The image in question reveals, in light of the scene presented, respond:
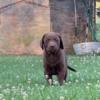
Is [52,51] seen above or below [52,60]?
above

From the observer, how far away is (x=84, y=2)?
2362 centimetres

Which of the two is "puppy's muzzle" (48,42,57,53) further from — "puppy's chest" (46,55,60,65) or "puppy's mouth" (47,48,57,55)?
"puppy's chest" (46,55,60,65)

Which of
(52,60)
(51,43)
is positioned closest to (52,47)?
(51,43)

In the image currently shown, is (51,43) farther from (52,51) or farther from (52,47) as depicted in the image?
(52,51)

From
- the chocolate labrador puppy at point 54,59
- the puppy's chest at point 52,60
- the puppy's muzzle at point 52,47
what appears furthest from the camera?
the puppy's chest at point 52,60

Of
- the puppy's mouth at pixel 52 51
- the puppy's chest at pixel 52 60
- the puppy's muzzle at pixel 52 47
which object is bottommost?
the puppy's chest at pixel 52 60

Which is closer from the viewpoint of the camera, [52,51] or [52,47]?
[52,47]

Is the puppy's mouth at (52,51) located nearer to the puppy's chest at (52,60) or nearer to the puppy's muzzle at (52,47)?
the puppy's muzzle at (52,47)

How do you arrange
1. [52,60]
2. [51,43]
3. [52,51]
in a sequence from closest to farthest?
[51,43] → [52,51] → [52,60]

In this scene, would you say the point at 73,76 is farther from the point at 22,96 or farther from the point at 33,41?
the point at 33,41

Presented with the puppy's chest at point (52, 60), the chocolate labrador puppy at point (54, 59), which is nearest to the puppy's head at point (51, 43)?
the chocolate labrador puppy at point (54, 59)

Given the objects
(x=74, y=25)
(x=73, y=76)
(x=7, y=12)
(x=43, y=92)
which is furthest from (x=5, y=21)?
(x=43, y=92)

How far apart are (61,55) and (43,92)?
2.13 meters

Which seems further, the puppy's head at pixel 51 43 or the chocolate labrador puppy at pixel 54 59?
the chocolate labrador puppy at pixel 54 59
